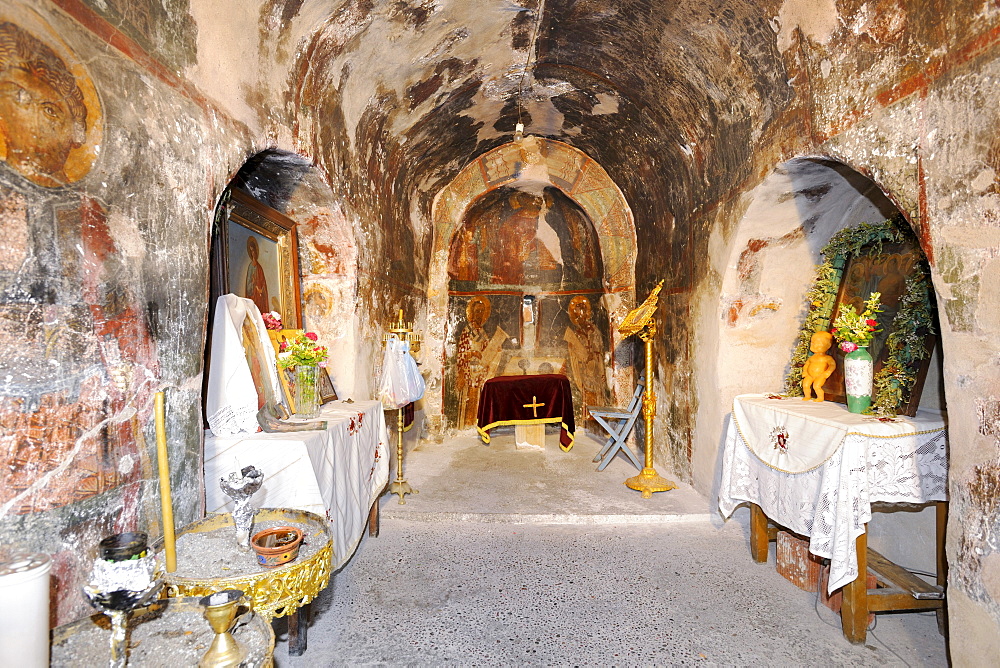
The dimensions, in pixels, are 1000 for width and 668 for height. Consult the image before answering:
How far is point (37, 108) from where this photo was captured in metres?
1.94

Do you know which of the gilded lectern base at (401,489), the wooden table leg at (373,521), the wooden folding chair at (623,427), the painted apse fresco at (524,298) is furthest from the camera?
the painted apse fresco at (524,298)

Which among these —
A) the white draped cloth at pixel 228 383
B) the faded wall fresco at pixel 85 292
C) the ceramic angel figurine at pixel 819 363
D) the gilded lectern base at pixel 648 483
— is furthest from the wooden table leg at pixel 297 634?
the ceramic angel figurine at pixel 819 363

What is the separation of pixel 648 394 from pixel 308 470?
4.14 metres

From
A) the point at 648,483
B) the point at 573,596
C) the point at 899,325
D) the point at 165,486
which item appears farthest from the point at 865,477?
the point at 165,486

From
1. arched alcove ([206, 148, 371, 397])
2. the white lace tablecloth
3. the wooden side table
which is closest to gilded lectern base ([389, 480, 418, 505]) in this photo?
arched alcove ([206, 148, 371, 397])

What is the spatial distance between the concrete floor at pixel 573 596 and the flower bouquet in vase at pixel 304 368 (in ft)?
4.36

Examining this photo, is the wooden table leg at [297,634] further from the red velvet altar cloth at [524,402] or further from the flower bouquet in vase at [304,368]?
the red velvet altar cloth at [524,402]

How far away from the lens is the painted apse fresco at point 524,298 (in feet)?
30.5

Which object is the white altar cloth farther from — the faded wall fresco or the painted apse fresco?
the painted apse fresco

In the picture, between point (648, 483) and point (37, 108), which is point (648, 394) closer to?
point (648, 483)

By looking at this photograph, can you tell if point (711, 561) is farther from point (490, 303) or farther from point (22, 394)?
point (490, 303)

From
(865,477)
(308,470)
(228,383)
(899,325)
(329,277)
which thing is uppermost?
(329,277)

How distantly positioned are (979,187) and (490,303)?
7689mm

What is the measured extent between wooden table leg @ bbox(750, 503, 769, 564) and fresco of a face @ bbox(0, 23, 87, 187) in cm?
490
